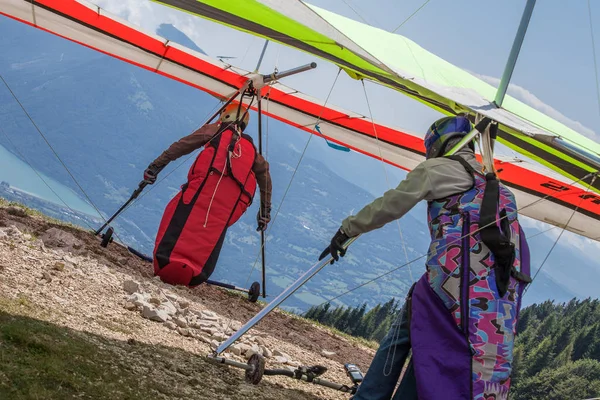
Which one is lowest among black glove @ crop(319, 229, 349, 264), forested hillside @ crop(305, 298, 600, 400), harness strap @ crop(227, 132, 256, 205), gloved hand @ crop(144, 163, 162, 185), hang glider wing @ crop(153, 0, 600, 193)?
forested hillside @ crop(305, 298, 600, 400)

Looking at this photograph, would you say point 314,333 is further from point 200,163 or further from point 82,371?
point 82,371

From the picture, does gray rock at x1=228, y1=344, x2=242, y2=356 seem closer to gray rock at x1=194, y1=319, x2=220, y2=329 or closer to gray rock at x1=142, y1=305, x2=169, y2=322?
gray rock at x1=194, y1=319, x2=220, y2=329

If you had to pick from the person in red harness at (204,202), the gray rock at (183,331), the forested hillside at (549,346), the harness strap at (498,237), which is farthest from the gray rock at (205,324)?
the forested hillside at (549,346)

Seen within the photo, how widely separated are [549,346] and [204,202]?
189ft

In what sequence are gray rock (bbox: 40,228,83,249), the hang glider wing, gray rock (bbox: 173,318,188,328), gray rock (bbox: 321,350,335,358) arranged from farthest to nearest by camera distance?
gray rock (bbox: 321,350,335,358)
gray rock (bbox: 40,228,83,249)
gray rock (bbox: 173,318,188,328)
the hang glider wing

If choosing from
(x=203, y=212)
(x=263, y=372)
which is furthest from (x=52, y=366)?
(x=203, y=212)

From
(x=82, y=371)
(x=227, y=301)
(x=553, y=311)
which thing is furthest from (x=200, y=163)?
(x=553, y=311)

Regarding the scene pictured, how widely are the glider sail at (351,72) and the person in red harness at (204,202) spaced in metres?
1.08

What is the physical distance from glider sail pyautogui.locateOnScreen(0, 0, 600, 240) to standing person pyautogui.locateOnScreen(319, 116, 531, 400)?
65cm

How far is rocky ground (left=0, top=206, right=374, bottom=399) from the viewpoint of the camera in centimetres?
353

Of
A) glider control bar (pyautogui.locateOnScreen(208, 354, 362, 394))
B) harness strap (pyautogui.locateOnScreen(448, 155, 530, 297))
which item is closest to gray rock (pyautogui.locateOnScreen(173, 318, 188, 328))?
glider control bar (pyautogui.locateOnScreen(208, 354, 362, 394))

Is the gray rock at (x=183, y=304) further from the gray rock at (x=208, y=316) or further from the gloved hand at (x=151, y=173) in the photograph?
the gloved hand at (x=151, y=173)

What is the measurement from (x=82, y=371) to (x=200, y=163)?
9.72ft

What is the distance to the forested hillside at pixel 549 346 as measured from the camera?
157ft
